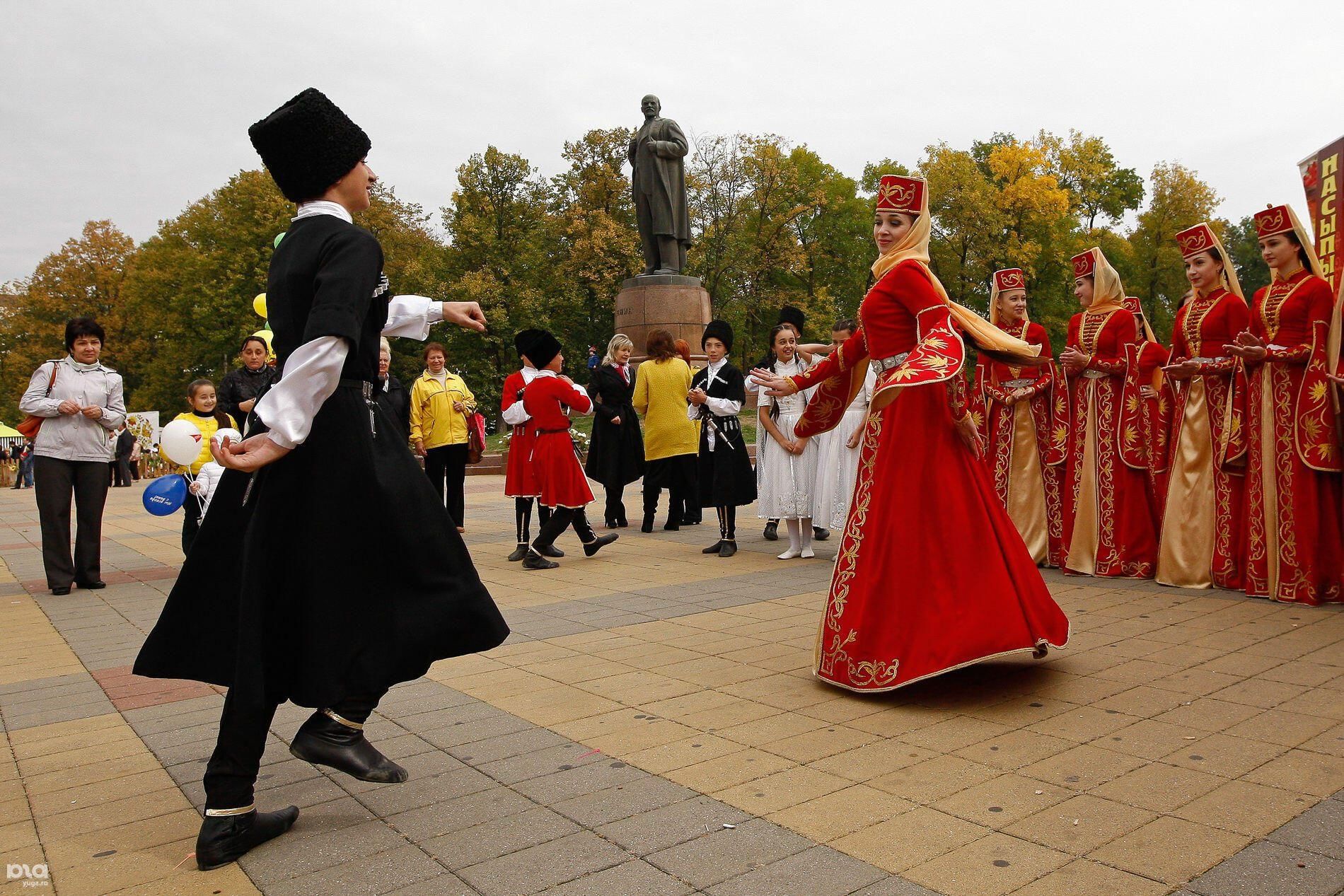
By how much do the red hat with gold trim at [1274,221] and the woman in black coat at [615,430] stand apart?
6.47m

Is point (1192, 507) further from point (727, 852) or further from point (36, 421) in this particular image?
point (36, 421)

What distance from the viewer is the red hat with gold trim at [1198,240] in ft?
23.9

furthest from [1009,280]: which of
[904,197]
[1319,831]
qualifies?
[1319,831]

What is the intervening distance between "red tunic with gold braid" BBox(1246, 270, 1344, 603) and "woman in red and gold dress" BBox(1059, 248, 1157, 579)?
95cm

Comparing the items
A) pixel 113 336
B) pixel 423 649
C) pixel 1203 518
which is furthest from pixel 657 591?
pixel 113 336

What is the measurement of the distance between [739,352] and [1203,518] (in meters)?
40.9

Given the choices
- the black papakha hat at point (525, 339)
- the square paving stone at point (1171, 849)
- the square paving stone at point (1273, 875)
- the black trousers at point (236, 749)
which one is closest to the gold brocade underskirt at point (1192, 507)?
the square paving stone at point (1171, 849)

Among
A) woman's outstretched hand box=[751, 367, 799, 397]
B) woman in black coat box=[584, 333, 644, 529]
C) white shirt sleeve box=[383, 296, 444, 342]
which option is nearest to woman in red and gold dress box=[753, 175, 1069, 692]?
woman's outstretched hand box=[751, 367, 799, 397]

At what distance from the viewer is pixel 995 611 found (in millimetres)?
4445

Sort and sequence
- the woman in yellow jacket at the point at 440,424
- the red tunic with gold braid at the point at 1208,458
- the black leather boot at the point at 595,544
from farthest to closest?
the woman in yellow jacket at the point at 440,424 → the black leather boot at the point at 595,544 → the red tunic with gold braid at the point at 1208,458

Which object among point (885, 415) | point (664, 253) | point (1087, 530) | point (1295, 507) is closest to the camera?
point (885, 415)

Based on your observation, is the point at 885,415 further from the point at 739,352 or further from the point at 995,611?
the point at 739,352

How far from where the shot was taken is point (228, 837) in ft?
9.64

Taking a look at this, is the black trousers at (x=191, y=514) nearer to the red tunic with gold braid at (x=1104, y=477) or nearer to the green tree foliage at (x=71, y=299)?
the red tunic with gold braid at (x=1104, y=477)
